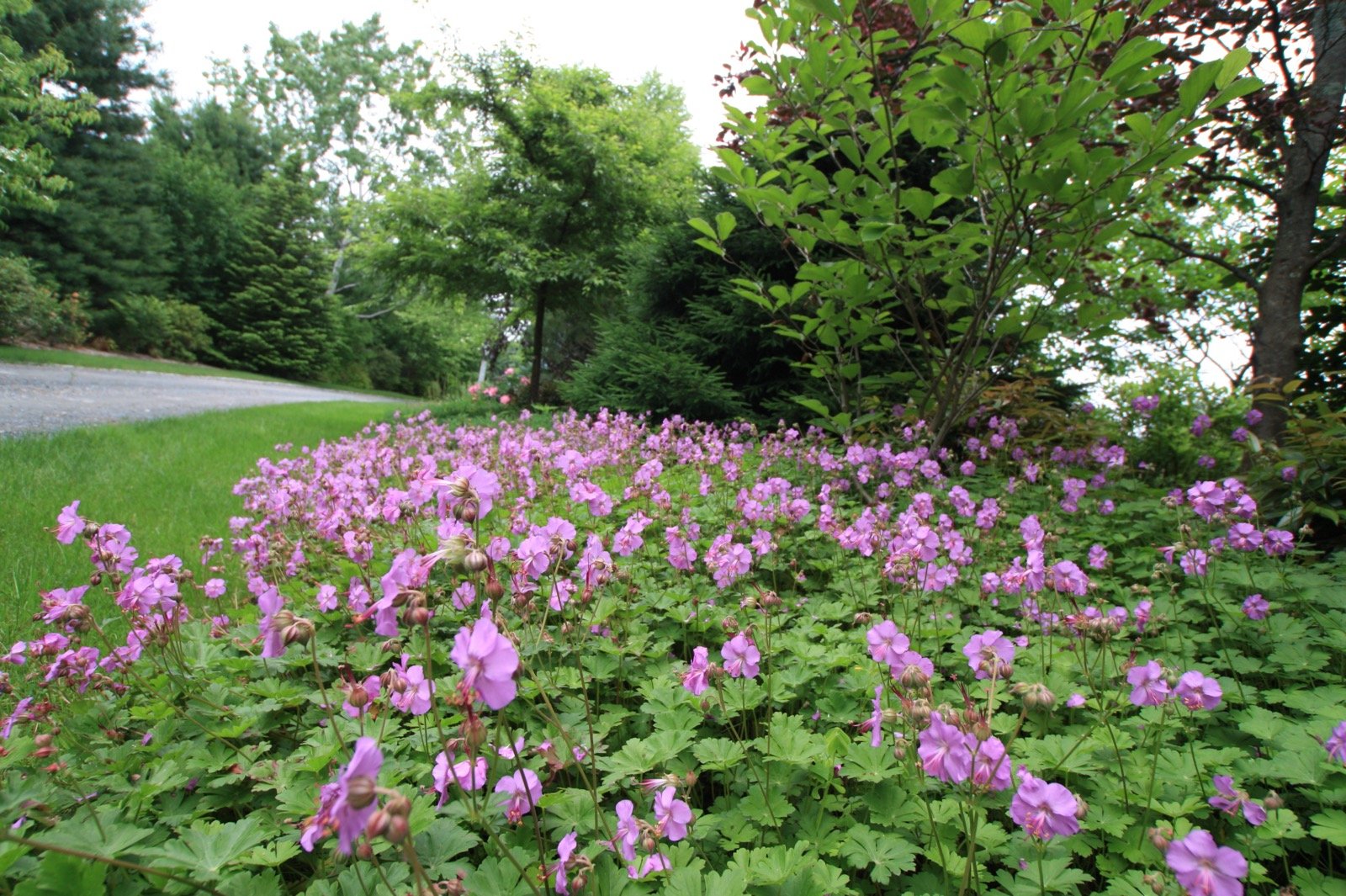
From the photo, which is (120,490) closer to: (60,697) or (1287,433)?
(60,697)

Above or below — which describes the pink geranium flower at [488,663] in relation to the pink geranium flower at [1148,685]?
above

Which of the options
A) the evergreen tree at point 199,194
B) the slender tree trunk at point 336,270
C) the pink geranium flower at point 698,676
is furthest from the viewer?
the slender tree trunk at point 336,270

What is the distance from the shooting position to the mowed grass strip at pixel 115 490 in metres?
3.38

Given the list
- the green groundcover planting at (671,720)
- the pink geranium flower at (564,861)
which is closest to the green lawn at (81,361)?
the green groundcover planting at (671,720)

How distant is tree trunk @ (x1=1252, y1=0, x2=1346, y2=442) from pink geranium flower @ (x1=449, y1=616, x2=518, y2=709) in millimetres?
4931

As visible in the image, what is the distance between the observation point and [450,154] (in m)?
16.6

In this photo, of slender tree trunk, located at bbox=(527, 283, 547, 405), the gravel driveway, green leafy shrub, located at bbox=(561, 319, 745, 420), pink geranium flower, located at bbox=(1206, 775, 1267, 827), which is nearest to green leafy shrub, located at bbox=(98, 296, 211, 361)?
the gravel driveway

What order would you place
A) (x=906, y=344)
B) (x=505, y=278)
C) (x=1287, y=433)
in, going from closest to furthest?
1. (x=1287, y=433)
2. (x=906, y=344)
3. (x=505, y=278)

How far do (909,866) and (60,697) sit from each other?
8.74 feet

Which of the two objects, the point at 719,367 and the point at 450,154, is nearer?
the point at 719,367

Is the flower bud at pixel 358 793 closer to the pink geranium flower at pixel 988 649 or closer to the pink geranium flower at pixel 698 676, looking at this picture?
the pink geranium flower at pixel 698 676

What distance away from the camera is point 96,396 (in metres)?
11.1

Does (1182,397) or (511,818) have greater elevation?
(1182,397)

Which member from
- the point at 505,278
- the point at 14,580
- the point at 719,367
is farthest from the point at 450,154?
the point at 14,580
